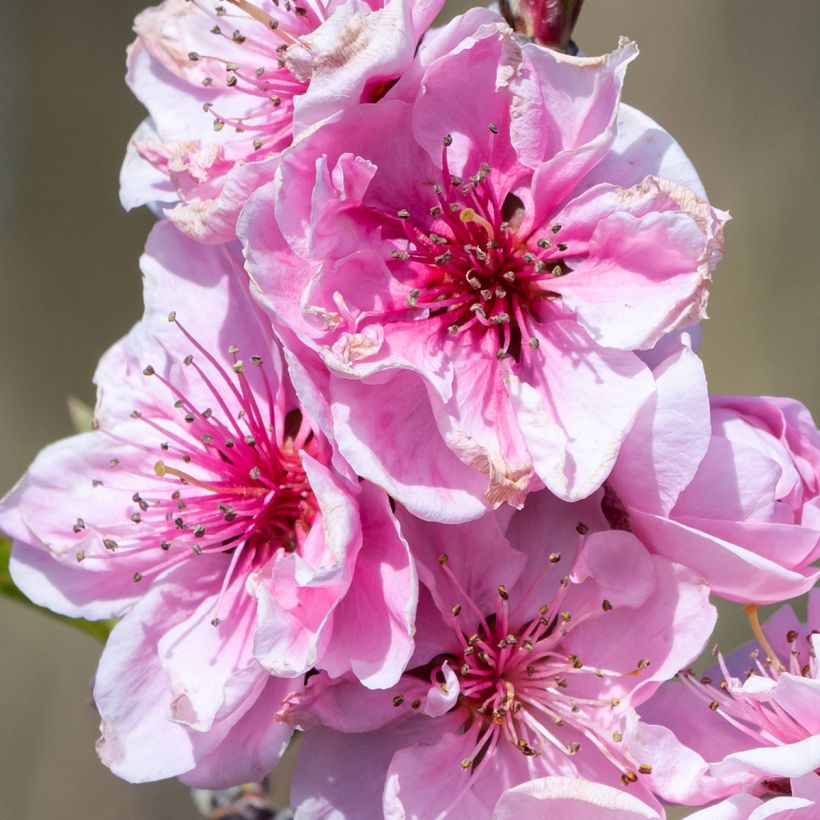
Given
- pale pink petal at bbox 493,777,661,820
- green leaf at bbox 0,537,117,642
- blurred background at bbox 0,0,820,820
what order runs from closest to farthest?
pale pink petal at bbox 493,777,661,820 < green leaf at bbox 0,537,117,642 < blurred background at bbox 0,0,820,820

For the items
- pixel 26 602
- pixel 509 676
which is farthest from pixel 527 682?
pixel 26 602

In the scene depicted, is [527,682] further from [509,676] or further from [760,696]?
[760,696]

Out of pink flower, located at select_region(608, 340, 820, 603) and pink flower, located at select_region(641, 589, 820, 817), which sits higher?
pink flower, located at select_region(608, 340, 820, 603)

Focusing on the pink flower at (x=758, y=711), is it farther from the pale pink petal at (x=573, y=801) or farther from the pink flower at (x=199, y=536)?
the pink flower at (x=199, y=536)

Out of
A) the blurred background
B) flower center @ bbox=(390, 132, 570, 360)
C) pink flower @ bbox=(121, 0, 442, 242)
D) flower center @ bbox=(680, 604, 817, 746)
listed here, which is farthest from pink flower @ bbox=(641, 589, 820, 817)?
the blurred background

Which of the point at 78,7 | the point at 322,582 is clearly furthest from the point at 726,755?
the point at 78,7

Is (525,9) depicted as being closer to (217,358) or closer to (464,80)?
(464,80)

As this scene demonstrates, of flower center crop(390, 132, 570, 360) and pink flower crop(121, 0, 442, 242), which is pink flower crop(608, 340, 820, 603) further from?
pink flower crop(121, 0, 442, 242)
